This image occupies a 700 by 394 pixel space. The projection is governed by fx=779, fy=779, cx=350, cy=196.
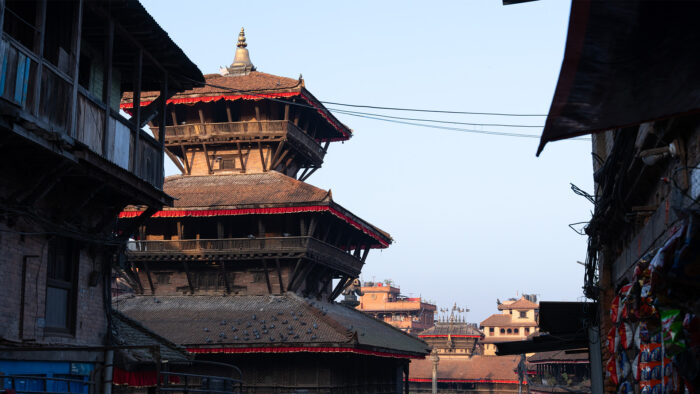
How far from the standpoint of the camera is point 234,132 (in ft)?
128

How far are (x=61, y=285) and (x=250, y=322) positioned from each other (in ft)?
52.1

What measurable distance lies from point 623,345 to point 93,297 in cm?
1158

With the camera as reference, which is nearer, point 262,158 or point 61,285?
point 61,285

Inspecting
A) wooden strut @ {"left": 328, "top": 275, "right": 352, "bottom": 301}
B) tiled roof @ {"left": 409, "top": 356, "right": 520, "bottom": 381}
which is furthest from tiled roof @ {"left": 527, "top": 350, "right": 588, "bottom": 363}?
wooden strut @ {"left": 328, "top": 275, "right": 352, "bottom": 301}

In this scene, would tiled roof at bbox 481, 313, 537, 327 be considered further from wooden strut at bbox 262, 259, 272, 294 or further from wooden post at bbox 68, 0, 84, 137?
wooden post at bbox 68, 0, 84, 137

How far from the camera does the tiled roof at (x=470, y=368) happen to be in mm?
69938

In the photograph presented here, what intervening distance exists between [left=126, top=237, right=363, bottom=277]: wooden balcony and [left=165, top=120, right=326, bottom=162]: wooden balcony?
640cm

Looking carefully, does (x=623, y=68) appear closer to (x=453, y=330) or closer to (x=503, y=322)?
(x=453, y=330)

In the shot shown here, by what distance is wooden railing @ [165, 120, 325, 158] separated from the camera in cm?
3872

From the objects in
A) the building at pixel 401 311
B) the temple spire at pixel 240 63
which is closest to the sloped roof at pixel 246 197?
the temple spire at pixel 240 63

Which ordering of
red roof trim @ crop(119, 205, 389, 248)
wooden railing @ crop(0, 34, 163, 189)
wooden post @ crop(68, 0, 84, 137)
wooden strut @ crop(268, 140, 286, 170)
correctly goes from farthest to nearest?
wooden strut @ crop(268, 140, 286, 170) → red roof trim @ crop(119, 205, 389, 248) → wooden post @ crop(68, 0, 84, 137) → wooden railing @ crop(0, 34, 163, 189)

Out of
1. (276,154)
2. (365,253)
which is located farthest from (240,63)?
(365,253)

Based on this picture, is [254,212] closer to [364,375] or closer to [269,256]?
[269,256]

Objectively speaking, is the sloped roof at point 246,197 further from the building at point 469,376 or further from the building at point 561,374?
the building at point 469,376
